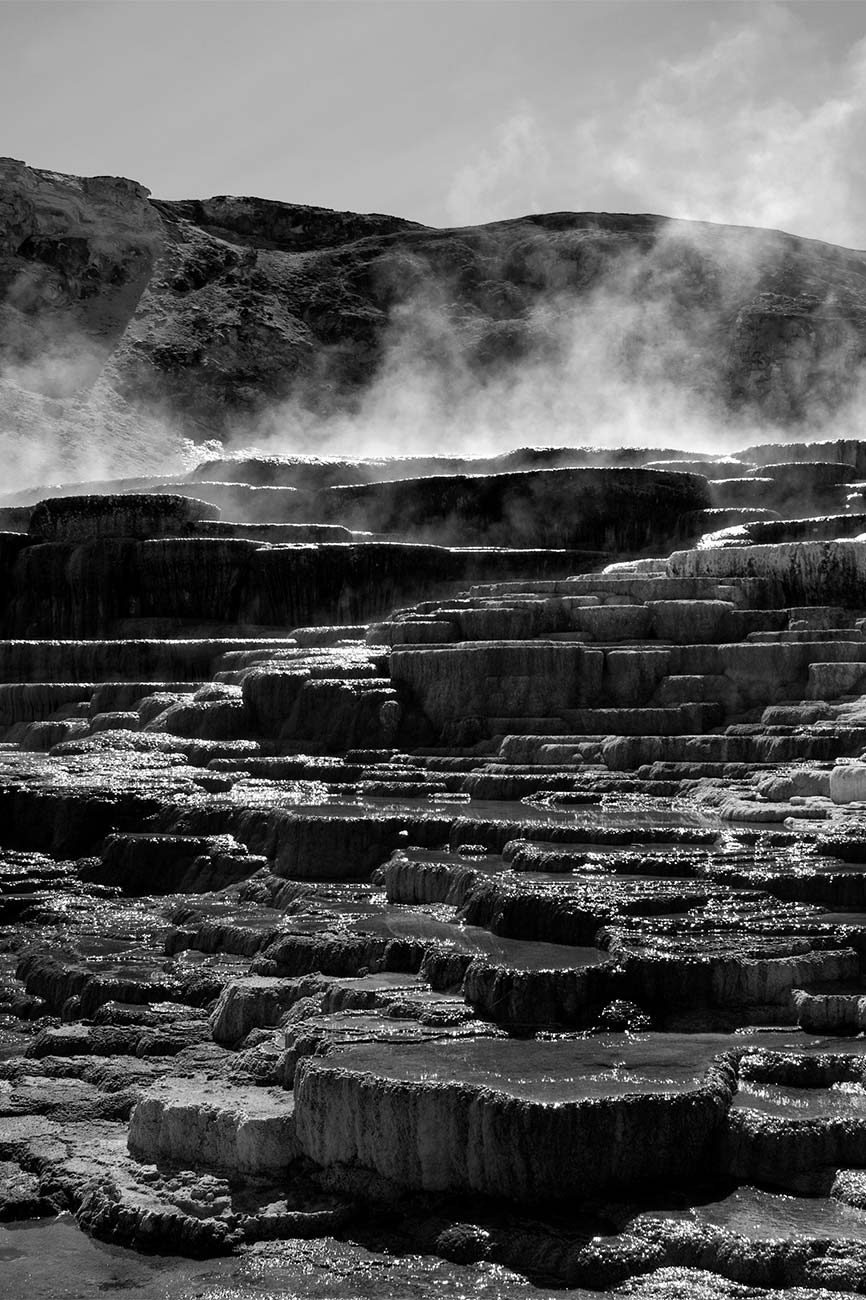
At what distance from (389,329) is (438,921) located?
40.2m

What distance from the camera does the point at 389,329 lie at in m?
48.3

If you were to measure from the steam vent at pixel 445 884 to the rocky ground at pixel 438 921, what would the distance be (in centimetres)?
3

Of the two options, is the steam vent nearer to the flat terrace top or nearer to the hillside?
the flat terrace top

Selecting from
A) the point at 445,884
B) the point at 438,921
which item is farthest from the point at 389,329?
the point at 438,921

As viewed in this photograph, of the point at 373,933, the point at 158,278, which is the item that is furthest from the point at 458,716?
the point at 158,278

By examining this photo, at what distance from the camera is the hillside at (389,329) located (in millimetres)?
42812

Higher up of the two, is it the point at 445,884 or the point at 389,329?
the point at 389,329

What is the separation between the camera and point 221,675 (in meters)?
16.8

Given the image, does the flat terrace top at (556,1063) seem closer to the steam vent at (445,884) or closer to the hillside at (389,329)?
the steam vent at (445,884)

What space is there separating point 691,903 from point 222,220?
4618cm

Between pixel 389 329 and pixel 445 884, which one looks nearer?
pixel 445 884

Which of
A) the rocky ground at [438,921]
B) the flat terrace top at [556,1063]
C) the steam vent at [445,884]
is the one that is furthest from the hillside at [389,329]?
the flat terrace top at [556,1063]

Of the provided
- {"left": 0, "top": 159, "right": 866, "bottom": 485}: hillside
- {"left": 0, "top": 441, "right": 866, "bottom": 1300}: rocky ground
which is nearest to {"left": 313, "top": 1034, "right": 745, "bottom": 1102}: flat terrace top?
{"left": 0, "top": 441, "right": 866, "bottom": 1300}: rocky ground

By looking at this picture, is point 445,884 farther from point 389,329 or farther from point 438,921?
point 389,329
